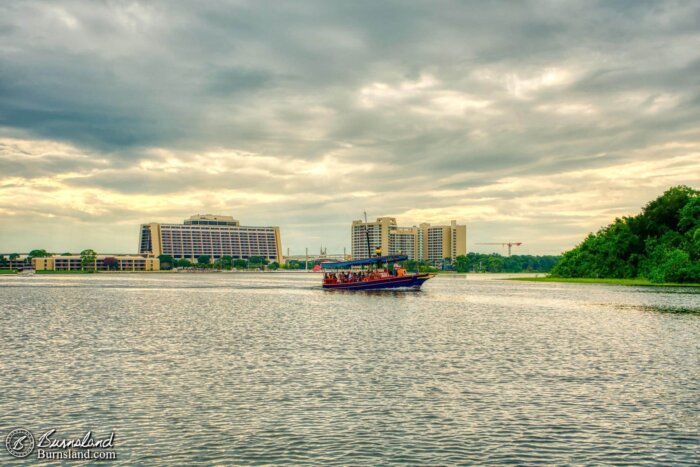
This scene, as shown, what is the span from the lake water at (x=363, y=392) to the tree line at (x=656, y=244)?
90494 millimetres

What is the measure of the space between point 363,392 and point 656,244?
5801 inches

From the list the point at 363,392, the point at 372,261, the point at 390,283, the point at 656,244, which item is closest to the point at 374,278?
the point at 390,283

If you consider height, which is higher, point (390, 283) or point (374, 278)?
point (374, 278)

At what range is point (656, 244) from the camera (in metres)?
157

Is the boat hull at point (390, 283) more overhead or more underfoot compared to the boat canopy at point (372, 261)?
more underfoot

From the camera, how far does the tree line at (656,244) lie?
13938cm

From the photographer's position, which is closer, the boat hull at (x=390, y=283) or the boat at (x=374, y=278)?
the boat at (x=374, y=278)

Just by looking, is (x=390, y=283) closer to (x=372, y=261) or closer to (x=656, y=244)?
(x=372, y=261)

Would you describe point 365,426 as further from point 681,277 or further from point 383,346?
point 681,277

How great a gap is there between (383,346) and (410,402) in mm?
18457

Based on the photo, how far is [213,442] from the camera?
21.9 m

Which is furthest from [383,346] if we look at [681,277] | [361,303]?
[681,277]

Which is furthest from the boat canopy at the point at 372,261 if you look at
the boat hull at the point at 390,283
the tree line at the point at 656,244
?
the tree line at the point at 656,244

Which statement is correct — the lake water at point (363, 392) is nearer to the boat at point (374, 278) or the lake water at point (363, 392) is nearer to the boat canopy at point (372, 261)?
the boat canopy at point (372, 261)
